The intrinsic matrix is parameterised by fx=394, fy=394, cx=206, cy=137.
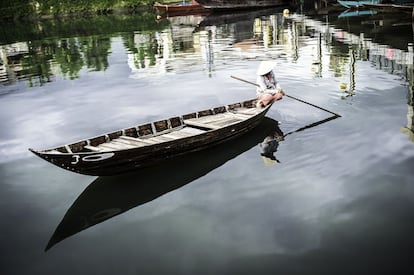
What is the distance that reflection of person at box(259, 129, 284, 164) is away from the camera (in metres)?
11.0

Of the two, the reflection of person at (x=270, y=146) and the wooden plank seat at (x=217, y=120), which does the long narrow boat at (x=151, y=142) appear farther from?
the reflection of person at (x=270, y=146)

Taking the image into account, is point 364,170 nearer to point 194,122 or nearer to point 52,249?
point 194,122

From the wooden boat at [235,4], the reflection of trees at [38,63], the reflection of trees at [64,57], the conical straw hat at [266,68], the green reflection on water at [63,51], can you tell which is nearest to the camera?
the conical straw hat at [266,68]

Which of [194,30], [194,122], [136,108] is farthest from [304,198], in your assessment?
[194,30]

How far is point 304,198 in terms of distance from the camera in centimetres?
874

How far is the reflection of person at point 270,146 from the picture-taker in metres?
11.0

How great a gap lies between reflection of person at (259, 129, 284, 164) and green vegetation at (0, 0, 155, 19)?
210 ft

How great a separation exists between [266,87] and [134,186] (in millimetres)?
5758

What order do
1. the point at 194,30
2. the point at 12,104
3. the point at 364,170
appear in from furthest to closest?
the point at 194,30
the point at 12,104
the point at 364,170

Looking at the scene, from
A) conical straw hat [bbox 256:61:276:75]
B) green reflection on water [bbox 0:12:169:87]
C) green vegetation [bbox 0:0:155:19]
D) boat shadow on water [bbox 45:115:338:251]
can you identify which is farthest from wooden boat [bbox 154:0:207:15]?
boat shadow on water [bbox 45:115:338:251]

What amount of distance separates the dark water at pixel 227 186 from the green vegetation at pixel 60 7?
53527mm

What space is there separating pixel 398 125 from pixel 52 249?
10.4 metres

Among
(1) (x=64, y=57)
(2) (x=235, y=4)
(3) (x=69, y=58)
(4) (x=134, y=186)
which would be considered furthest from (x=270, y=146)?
(2) (x=235, y=4)

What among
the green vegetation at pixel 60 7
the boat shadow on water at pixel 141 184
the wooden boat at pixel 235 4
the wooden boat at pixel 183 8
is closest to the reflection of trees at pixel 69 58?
the boat shadow on water at pixel 141 184
